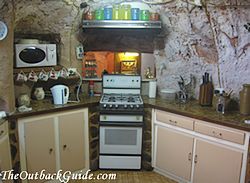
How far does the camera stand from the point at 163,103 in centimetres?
322

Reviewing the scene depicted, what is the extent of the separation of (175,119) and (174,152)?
41cm

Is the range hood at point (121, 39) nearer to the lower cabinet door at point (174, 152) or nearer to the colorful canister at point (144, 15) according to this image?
the colorful canister at point (144, 15)

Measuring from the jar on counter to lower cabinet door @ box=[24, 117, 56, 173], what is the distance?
2.06 meters

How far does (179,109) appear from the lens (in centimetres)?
293

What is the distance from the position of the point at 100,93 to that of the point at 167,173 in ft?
4.63

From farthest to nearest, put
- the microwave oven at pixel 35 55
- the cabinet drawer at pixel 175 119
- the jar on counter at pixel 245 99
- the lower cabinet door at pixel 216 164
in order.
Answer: the microwave oven at pixel 35 55
the cabinet drawer at pixel 175 119
the jar on counter at pixel 245 99
the lower cabinet door at pixel 216 164

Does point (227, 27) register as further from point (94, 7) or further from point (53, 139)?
point (53, 139)

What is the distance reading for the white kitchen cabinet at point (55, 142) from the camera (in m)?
2.67

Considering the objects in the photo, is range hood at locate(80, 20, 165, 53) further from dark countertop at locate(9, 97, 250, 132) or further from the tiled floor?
the tiled floor

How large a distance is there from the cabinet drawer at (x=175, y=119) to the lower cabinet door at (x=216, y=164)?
0.20 meters

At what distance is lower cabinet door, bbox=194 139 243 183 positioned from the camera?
2485 millimetres

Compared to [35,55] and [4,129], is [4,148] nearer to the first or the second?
[4,129]

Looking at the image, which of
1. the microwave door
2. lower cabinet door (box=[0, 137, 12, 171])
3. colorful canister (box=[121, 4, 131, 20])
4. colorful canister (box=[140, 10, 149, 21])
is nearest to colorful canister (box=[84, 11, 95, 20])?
colorful canister (box=[121, 4, 131, 20])

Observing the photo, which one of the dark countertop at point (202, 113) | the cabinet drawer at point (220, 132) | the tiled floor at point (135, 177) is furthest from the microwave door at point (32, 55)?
the cabinet drawer at point (220, 132)
